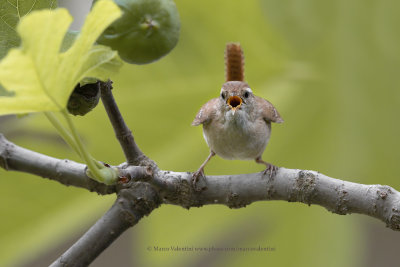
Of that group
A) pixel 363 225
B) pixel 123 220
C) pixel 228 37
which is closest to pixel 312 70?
pixel 228 37

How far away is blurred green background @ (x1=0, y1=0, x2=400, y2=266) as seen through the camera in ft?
3.62

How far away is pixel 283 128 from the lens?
4.24 ft

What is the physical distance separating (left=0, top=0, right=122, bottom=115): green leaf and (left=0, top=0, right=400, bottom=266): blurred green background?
0.56 meters

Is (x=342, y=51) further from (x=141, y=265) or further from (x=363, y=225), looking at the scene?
(x=141, y=265)

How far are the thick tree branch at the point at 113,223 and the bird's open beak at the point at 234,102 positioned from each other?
1.60ft

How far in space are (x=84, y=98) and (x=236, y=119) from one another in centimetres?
68

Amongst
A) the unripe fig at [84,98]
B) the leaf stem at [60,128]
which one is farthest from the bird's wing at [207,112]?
the leaf stem at [60,128]

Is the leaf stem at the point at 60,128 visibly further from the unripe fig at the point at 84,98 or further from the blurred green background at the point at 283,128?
the blurred green background at the point at 283,128

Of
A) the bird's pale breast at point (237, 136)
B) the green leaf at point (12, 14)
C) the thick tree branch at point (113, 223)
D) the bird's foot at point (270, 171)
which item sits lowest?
the thick tree branch at point (113, 223)

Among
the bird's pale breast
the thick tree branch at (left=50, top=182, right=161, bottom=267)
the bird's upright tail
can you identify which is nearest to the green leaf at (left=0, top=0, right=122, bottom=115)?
the thick tree branch at (left=50, top=182, right=161, bottom=267)

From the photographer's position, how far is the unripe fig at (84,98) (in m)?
0.73

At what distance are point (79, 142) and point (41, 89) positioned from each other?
9 cm

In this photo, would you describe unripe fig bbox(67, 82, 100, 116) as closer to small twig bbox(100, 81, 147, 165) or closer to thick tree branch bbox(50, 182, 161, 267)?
small twig bbox(100, 81, 147, 165)

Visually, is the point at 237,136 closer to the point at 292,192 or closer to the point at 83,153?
the point at 292,192
